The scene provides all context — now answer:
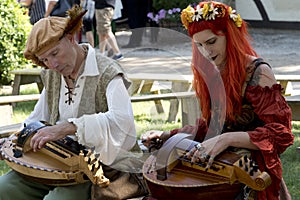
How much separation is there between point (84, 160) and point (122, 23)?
13.6 meters

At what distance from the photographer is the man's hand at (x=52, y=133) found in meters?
3.27

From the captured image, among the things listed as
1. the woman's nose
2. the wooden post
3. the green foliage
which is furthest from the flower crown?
the green foliage

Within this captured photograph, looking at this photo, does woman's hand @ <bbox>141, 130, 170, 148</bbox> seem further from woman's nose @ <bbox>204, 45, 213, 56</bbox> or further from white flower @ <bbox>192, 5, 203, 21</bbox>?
white flower @ <bbox>192, 5, 203, 21</bbox>

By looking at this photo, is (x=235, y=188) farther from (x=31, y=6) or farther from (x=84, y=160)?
Answer: (x=31, y=6)

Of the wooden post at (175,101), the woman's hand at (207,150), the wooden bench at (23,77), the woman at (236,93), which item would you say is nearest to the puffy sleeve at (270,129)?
the woman at (236,93)

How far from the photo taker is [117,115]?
3316 millimetres

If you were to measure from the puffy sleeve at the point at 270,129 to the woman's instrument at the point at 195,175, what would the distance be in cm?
16

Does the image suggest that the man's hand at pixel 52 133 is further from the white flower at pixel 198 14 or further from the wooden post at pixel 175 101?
the white flower at pixel 198 14

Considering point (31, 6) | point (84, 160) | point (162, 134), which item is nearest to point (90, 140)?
point (84, 160)

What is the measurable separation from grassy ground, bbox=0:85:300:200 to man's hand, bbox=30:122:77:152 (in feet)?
1.08

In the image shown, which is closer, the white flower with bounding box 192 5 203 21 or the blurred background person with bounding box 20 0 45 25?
the white flower with bounding box 192 5 203 21

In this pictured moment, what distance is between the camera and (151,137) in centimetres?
328

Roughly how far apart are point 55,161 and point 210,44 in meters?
0.90

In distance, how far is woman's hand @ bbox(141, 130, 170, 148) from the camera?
10.8 ft
